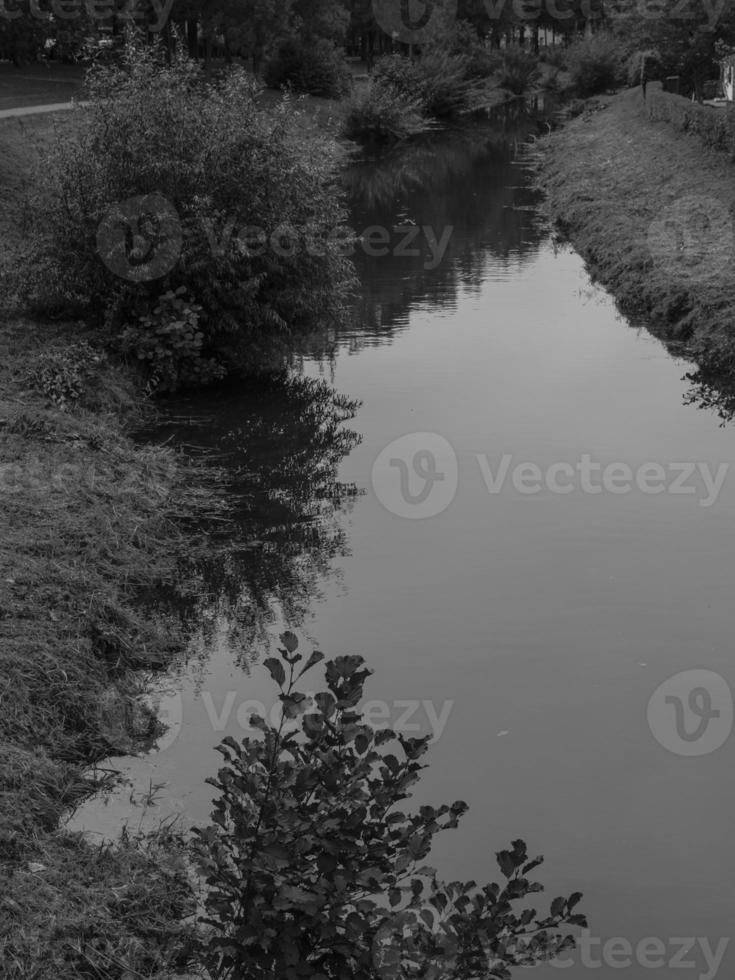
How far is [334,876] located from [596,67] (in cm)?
6187

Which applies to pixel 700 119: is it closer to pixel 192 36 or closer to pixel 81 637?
pixel 81 637

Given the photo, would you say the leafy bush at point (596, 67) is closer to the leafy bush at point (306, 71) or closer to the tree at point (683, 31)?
the leafy bush at point (306, 71)

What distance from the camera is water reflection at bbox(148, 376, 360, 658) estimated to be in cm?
974

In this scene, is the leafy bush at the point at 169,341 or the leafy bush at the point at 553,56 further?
the leafy bush at the point at 553,56

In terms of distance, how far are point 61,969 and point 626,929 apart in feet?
8.83

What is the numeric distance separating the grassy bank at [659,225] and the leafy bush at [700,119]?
0.25 meters

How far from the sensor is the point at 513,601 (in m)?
9.79

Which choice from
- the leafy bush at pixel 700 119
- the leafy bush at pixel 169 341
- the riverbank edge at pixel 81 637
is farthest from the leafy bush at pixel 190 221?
the leafy bush at pixel 700 119

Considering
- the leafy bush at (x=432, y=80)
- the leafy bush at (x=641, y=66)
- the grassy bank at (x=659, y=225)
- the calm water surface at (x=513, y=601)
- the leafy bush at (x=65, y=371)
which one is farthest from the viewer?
the leafy bush at (x=432, y=80)

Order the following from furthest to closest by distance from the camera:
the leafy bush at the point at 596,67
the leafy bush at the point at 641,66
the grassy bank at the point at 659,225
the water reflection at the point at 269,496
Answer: the leafy bush at the point at 596,67, the leafy bush at the point at 641,66, the grassy bank at the point at 659,225, the water reflection at the point at 269,496

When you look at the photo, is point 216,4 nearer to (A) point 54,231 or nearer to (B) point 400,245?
(B) point 400,245

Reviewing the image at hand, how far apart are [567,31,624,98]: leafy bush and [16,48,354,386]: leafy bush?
49215 millimetres

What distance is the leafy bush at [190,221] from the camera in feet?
47.3

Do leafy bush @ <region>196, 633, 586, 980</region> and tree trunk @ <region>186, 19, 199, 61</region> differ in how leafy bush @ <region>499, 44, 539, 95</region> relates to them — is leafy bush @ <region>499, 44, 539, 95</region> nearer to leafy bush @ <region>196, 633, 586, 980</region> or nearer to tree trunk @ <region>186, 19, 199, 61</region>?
tree trunk @ <region>186, 19, 199, 61</region>
